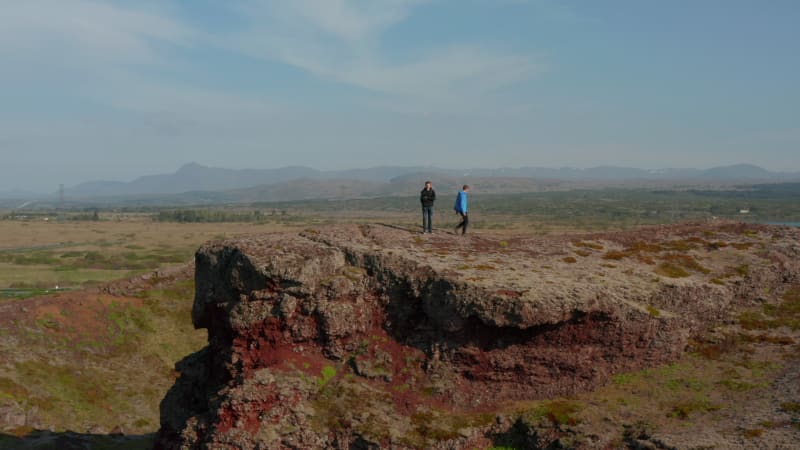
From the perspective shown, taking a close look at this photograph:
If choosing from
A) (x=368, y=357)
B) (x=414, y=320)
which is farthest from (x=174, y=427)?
(x=414, y=320)

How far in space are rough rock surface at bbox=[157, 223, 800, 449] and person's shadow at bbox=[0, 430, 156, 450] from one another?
7291 mm

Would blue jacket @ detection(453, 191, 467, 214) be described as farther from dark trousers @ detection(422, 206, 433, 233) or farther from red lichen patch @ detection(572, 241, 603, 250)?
red lichen patch @ detection(572, 241, 603, 250)

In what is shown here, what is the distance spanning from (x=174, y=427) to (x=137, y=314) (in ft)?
85.6

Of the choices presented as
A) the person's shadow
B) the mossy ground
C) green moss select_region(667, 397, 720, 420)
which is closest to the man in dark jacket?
green moss select_region(667, 397, 720, 420)

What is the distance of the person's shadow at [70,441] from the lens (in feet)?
90.4

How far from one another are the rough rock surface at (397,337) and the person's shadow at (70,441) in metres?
7.29

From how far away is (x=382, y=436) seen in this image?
1930 centimetres

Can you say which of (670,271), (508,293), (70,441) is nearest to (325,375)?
(508,293)

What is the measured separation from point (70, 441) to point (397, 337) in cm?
1895

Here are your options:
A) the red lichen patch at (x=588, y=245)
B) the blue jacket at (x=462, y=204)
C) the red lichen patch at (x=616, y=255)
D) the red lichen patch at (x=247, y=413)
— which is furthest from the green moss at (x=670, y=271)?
the red lichen patch at (x=247, y=413)

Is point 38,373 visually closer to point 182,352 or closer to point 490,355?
point 182,352

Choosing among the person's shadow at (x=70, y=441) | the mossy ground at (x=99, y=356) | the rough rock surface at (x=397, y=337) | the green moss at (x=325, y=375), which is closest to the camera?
the rough rock surface at (x=397, y=337)

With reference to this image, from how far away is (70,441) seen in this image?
93.1ft

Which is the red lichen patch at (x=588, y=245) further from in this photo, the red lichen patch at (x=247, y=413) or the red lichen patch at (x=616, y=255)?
the red lichen patch at (x=247, y=413)
